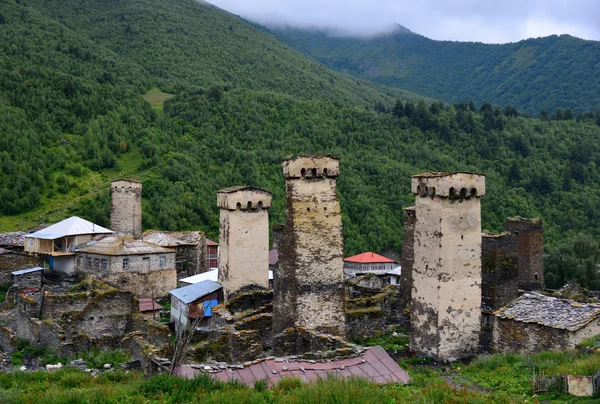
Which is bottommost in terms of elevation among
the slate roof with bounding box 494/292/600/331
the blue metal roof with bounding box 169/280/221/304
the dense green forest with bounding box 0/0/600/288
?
the blue metal roof with bounding box 169/280/221/304

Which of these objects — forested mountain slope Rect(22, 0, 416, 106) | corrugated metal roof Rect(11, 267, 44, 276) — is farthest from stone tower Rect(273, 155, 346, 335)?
forested mountain slope Rect(22, 0, 416, 106)

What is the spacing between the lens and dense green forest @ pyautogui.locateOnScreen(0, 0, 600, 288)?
5184 cm

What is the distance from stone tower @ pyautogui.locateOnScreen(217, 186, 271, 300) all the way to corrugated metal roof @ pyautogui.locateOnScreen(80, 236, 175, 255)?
8.32 meters

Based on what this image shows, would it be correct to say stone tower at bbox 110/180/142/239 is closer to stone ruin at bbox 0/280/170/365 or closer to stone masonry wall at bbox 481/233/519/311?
stone ruin at bbox 0/280/170/365

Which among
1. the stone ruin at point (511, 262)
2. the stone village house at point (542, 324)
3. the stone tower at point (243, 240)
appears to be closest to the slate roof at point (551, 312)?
the stone village house at point (542, 324)

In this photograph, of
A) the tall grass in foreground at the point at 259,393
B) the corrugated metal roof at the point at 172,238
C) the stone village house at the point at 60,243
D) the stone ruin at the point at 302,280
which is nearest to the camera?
the tall grass in foreground at the point at 259,393

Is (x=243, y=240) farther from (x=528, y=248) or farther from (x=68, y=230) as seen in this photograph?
(x=68, y=230)

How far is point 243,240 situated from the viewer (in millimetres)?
24875

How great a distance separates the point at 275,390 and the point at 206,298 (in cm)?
1461

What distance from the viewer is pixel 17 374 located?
16.6 metres

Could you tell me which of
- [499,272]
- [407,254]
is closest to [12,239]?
[407,254]

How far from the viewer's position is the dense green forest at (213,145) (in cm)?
5184

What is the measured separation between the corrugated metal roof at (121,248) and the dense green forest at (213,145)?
1504 centimetres

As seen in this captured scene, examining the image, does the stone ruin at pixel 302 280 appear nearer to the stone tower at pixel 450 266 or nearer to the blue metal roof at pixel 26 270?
the stone tower at pixel 450 266
